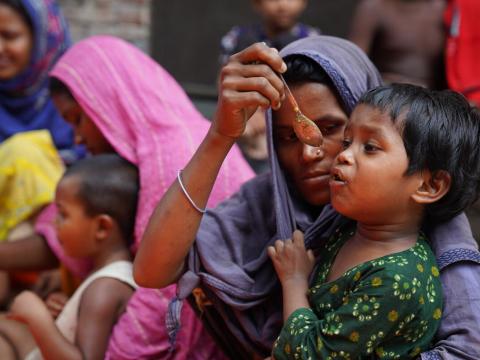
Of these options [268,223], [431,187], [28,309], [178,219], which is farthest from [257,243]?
[28,309]

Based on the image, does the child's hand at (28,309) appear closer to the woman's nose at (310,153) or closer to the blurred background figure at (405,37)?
the woman's nose at (310,153)

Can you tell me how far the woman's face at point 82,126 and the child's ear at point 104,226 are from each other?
0.34 m

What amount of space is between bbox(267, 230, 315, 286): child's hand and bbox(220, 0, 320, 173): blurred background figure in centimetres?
246

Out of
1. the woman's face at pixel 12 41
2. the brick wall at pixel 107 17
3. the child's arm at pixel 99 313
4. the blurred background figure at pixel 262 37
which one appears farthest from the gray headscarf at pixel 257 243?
the brick wall at pixel 107 17

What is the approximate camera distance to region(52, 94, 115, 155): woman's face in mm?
3102

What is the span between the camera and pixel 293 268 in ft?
6.93

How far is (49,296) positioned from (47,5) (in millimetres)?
1448

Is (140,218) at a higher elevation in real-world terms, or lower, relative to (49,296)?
higher

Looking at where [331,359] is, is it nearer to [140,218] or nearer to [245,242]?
[245,242]

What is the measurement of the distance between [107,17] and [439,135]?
171 inches

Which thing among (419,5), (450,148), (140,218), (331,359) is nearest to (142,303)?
(140,218)

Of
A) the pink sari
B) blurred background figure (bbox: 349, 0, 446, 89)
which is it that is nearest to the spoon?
the pink sari

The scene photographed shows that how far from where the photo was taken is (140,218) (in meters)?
2.82

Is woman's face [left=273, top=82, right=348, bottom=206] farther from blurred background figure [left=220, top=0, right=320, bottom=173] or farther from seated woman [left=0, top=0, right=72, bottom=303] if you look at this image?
blurred background figure [left=220, top=0, right=320, bottom=173]
